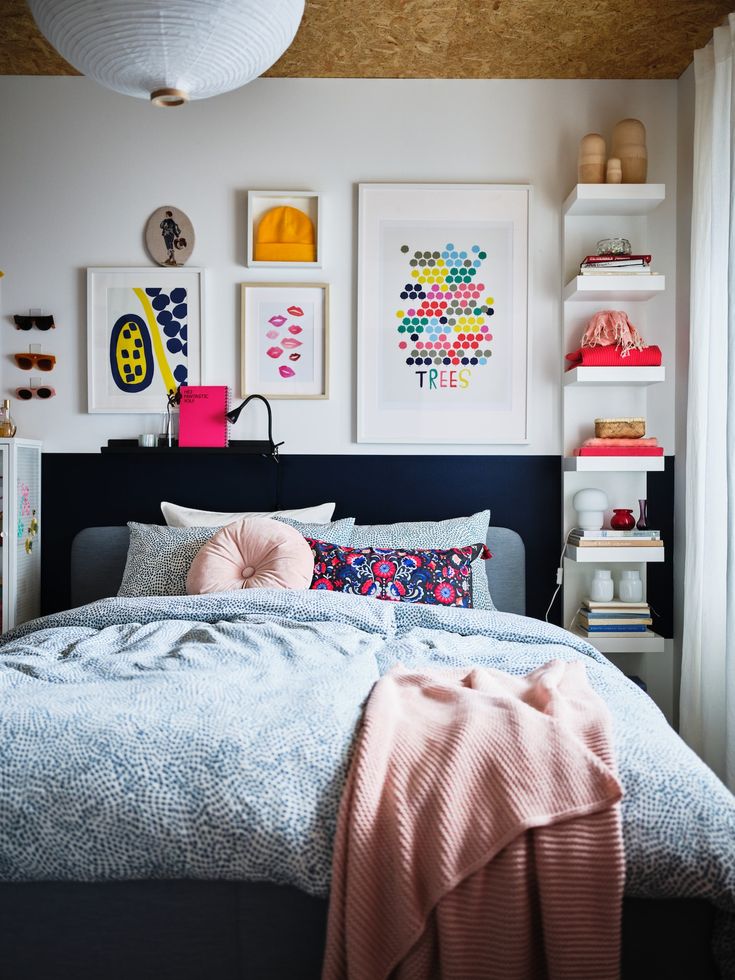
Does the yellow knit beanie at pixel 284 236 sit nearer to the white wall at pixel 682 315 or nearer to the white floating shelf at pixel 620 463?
the white floating shelf at pixel 620 463

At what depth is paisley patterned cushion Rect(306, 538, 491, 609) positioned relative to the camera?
2.82m

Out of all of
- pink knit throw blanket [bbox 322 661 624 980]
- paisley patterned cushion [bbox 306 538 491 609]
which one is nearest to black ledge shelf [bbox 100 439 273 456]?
paisley patterned cushion [bbox 306 538 491 609]

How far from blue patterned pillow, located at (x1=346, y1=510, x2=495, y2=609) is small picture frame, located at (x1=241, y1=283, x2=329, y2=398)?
675 mm

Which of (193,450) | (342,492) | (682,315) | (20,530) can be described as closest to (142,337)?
(193,450)

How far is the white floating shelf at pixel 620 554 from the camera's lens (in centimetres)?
322

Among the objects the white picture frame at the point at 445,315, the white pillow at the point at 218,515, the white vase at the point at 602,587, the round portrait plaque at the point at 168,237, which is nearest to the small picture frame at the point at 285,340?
the white picture frame at the point at 445,315

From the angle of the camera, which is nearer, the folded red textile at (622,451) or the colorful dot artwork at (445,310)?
the folded red textile at (622,451)

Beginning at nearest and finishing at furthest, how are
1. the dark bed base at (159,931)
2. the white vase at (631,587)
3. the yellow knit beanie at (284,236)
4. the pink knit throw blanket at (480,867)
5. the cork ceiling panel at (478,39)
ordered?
the pink knit throw blanket at (480,867) → the dark bed base at (159,931) → the cork ceiling panel at (478,39) → the white vase at (631,587) → the yellow knit beanie at (284,236)

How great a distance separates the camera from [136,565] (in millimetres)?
3061

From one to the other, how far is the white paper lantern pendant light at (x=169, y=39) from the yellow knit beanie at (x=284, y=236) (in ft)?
4.41

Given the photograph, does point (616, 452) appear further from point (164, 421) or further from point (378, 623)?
point (164, 421)

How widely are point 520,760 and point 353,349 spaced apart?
2.37 metres

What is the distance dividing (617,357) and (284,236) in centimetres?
145

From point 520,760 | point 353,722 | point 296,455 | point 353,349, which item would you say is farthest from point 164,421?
point 520,760
